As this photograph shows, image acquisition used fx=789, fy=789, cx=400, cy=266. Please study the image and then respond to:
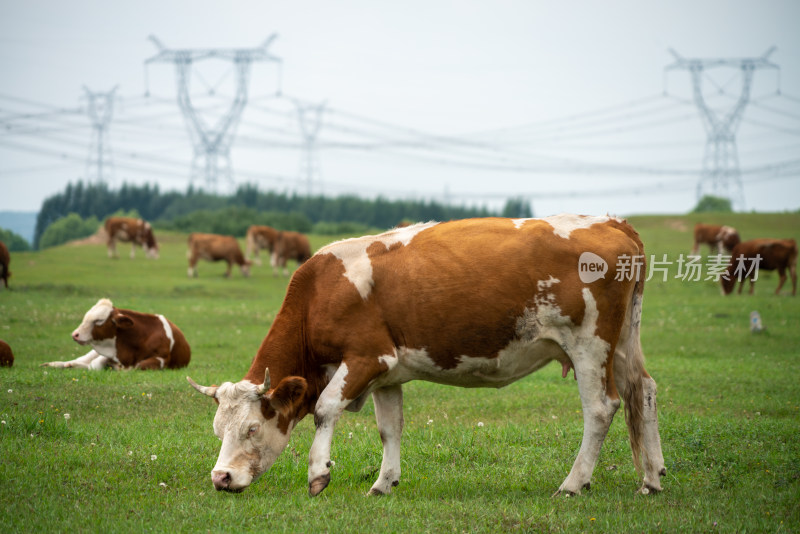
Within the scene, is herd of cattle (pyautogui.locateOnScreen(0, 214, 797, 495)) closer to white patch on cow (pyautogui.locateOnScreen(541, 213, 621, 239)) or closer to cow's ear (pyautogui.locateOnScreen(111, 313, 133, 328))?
white patch on cow (pyautogui.locateOnScreen(541, 213, 621, 239))

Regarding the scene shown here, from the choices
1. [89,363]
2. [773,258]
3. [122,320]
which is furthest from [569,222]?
[773,258]

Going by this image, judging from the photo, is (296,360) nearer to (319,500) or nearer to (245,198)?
(319,500)

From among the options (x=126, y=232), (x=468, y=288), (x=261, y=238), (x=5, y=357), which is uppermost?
(x=468, y=288)

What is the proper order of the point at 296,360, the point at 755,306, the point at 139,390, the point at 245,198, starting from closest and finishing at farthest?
the point at 296,360, the point at 139,390, the point at 755,306, the point at 245,198

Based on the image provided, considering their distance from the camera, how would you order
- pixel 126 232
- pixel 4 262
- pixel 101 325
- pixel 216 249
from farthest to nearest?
pixel 126 232 < pixel 216 249 < pixel 4 262 < pixel 101 325

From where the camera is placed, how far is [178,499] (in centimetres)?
698

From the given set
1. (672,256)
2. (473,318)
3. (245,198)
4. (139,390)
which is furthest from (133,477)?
(245,198)

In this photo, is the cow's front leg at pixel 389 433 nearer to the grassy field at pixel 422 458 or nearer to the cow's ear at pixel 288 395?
the grassy field at pixel 422 458

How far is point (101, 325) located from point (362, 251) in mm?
8244

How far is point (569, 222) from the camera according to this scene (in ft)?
25.6

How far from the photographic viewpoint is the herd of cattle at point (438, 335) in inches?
281

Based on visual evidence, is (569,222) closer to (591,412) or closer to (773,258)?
(591,412)

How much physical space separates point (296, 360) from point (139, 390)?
5.38 m

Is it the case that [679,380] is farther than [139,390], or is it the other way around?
[679,380]
